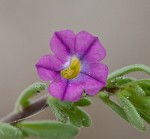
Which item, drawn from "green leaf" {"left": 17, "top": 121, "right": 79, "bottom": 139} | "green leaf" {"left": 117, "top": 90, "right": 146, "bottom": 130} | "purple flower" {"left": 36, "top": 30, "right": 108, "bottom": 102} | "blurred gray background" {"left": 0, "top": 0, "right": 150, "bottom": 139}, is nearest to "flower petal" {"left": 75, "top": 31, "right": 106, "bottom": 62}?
"purple flower" {"left": 36, "top": 30, "right": 108, "bottom": 102}

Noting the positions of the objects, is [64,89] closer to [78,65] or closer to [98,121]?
[78,65]

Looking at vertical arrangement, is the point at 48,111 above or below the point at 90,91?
below

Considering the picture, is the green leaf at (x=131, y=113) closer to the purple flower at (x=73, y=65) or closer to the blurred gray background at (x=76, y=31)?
the purple flower at (x=73, y=65)

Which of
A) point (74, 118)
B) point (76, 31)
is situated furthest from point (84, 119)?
point (76, 31)

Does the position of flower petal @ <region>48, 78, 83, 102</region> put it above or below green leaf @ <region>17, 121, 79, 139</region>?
above

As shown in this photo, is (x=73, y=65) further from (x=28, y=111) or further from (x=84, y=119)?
(x=28, y=111)

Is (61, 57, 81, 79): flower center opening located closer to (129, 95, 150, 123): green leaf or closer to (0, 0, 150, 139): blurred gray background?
(129, 95, 150, 123): green leaf

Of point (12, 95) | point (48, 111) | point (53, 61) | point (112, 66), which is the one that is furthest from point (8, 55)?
point (53, 61)

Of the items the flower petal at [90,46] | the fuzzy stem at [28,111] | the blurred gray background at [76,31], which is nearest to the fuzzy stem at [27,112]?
the fuzzy stem at [28,111]
